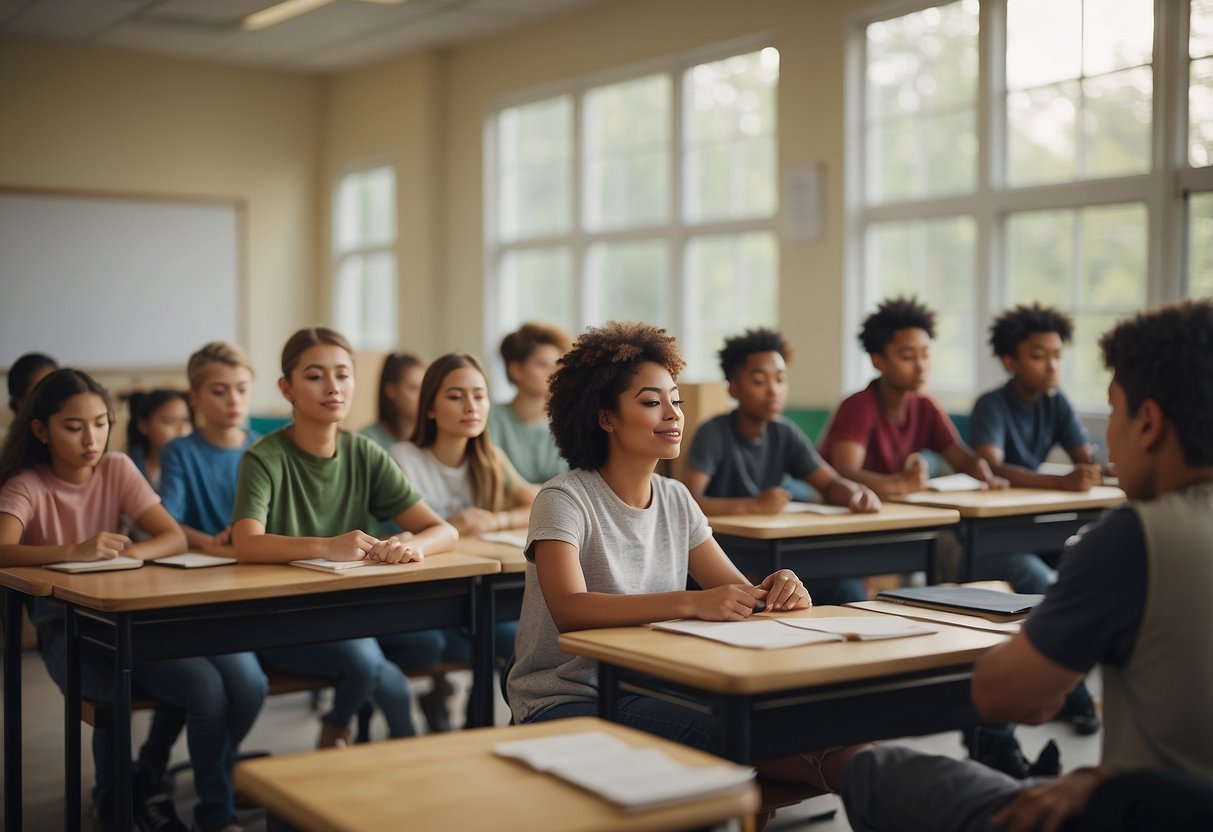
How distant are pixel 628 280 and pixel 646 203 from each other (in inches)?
19.1

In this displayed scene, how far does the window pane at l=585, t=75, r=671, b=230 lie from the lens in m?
7.55

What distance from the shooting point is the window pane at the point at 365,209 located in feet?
30.9

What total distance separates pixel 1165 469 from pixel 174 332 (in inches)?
331

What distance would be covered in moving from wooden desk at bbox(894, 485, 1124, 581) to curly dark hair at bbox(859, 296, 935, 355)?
652 millimetres

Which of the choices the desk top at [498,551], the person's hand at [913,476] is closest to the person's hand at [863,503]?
the person's hand at [913,476]

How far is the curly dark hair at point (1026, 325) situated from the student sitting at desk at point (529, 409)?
1614mm

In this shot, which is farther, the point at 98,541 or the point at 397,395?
the point at 397,395

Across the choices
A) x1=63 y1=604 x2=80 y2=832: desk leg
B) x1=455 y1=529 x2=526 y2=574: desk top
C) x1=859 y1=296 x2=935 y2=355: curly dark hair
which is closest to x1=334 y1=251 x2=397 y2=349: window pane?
x1=859 y1=296 x2=935 y2=355: curly dark hair

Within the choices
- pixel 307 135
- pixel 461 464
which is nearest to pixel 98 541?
pixel 461 464

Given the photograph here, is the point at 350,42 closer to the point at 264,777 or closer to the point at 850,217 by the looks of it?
the point at 850,217

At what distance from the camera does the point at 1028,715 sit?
1823mm

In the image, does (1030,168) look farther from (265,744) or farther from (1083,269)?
(265,744)

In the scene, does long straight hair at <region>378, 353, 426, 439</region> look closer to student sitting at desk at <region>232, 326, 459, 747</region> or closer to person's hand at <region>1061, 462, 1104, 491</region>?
student sitting at desk at <region>232, 326, 459, 747</region>

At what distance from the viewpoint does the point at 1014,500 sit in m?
4.01
